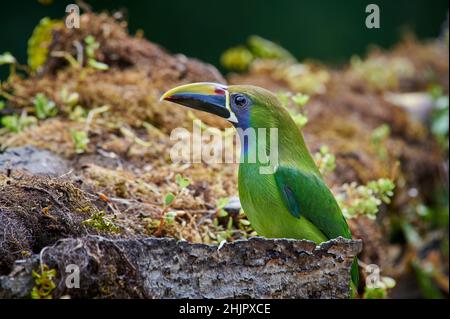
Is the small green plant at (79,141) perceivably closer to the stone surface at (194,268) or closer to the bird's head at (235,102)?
Result: the bird's head at (235,102)

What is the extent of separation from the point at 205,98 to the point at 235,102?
0.33 ft

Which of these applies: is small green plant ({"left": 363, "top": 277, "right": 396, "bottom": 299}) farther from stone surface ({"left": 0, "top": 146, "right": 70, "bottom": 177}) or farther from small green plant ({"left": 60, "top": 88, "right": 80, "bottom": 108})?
small green plant ({"left": 60, "top": 88, "right": 80, "bottom": 108})

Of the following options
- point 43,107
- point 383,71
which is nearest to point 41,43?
point 43,107

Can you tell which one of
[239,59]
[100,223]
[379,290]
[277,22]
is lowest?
[379,290]

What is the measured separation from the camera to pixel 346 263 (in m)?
2.10

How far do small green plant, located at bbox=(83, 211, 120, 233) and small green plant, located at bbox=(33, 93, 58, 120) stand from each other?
1.37 meters

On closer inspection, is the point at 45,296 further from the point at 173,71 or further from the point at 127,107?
the point at 173,71

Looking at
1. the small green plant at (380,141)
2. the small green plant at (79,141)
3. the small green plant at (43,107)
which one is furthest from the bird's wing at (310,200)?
the small green plant at (380,141)

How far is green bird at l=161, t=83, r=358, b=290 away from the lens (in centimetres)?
231

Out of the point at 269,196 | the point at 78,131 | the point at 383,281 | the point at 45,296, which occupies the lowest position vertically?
the point at 383,281

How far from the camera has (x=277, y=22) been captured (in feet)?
31.8

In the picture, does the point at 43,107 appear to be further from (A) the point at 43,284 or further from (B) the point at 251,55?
(B) the point at 251,55

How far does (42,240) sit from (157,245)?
36cm
